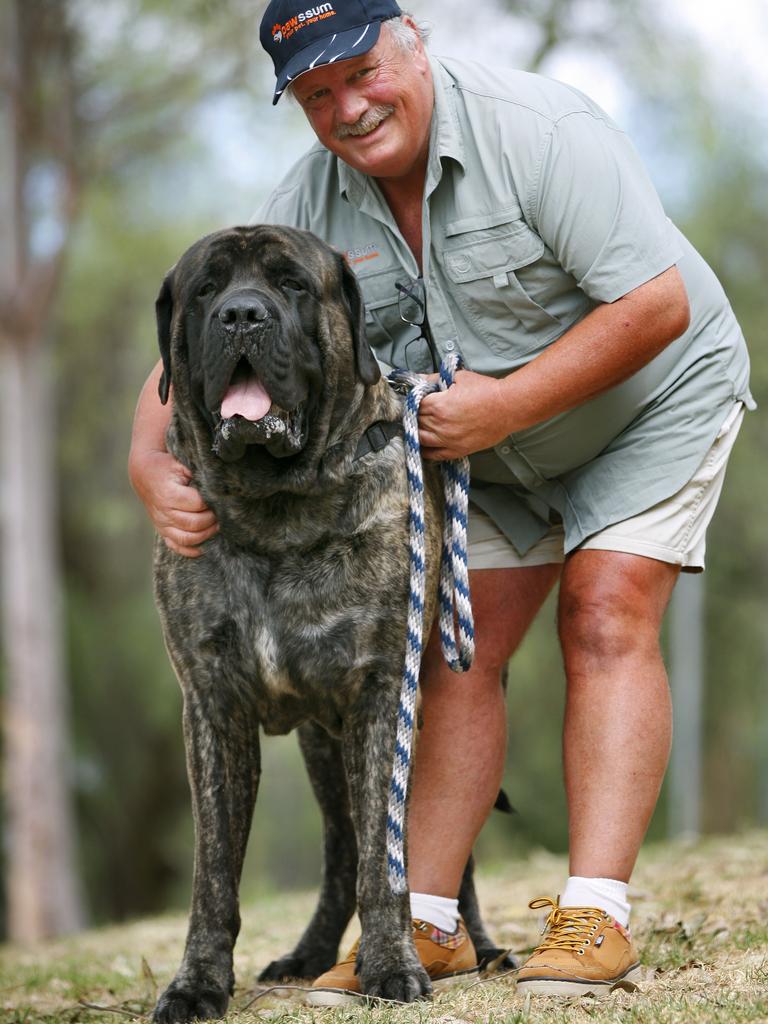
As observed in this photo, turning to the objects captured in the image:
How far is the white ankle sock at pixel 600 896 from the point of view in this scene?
121 inches

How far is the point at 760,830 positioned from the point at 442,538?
Answer: 4524 millimetres

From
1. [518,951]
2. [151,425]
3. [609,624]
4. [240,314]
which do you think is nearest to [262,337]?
[240,314]

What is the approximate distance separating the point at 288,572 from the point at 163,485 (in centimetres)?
39

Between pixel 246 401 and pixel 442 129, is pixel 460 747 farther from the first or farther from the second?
pixel 442 129

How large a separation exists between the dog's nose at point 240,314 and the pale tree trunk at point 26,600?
9.39m

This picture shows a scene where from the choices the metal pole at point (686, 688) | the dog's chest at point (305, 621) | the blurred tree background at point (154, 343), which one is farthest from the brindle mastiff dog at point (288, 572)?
the metal pole at point (686, 688)

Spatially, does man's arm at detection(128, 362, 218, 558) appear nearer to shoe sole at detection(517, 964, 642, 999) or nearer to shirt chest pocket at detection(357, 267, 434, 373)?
shirt chest pocket at detection(357, 267, 434, 373)

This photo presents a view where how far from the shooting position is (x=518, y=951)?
3814 millimetres

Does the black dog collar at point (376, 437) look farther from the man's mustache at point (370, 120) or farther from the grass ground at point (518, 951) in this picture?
the grass ground at point (518, 951)

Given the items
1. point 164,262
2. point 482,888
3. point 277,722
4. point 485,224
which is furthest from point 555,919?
point 164,262

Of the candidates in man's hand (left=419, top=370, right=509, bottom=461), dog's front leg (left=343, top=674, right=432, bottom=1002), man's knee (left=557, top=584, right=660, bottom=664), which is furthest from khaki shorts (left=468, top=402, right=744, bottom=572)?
dog's front leg (left=343, top=674, right=432, bottom=1002)

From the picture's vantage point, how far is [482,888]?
5586 millimetres

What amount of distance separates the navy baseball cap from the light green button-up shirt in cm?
23

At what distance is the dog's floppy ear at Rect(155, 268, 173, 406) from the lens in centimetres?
318
